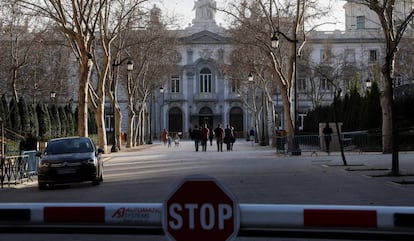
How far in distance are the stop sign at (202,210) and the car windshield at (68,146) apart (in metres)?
15.6

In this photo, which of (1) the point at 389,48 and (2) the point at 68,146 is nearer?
(2) the point at 68,146

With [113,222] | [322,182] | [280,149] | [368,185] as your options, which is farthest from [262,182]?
[280,149]

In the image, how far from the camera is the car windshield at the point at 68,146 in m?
19.2

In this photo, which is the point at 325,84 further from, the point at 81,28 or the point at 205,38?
the point at 81,28

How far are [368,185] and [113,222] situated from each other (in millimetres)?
13219

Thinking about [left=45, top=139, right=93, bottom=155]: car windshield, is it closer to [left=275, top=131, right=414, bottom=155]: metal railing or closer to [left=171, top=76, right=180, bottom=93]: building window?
[left=275, top=131, right=414, bottom=155]: metal railing

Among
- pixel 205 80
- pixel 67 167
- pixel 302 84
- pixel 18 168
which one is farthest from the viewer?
pixel 205 80

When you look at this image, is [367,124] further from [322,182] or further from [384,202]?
[384,202]

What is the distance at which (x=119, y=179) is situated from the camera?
21.0 m

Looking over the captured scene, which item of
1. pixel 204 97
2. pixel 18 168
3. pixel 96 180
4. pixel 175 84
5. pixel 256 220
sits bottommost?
pixel 96 180

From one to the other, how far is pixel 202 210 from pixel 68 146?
52.7ft

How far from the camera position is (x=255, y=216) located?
4.00 m

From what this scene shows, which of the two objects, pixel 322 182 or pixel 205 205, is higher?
pixel 205 205

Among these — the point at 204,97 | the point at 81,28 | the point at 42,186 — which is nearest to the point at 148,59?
the point at 81,28
